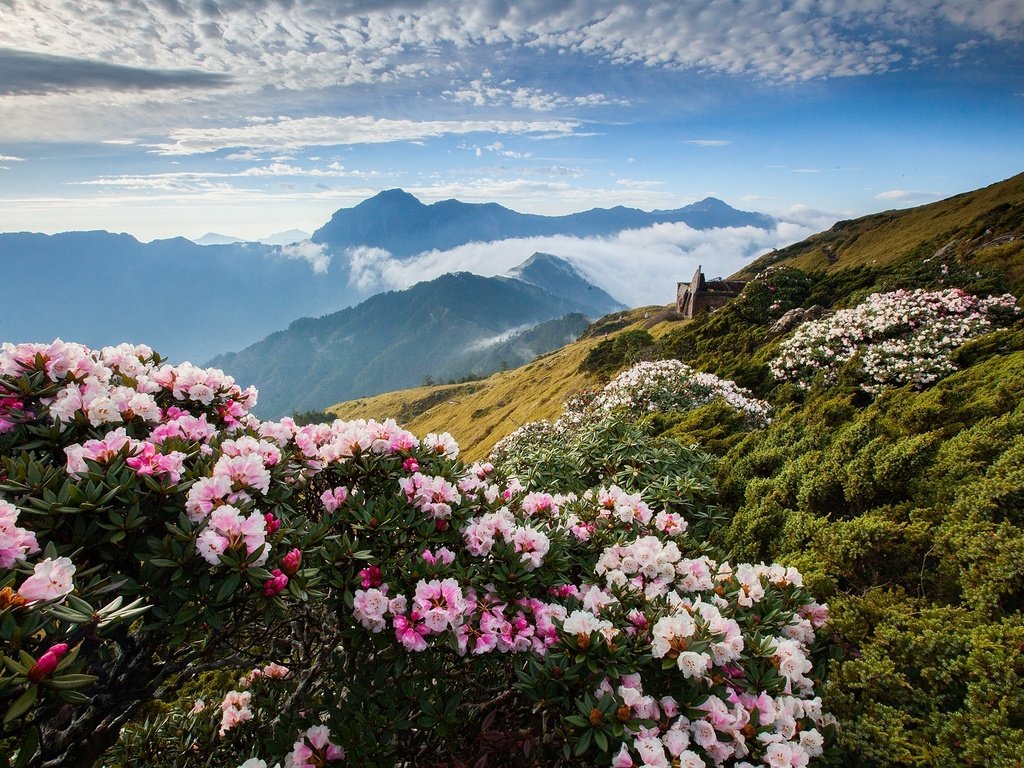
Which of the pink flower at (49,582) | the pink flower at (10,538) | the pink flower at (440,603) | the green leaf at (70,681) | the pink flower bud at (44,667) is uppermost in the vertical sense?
the pink flower at (10,538)

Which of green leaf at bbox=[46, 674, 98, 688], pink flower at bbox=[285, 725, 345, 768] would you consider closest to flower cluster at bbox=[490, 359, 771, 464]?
pink flower at bbox=[285, 725, 345, 768]

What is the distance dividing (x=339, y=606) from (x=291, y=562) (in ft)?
2.51

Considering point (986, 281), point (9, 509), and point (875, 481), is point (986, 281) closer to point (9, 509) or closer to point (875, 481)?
point (875, 481)

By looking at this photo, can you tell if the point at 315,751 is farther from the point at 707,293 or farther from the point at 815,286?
the point at 707,293

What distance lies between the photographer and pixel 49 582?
248 centimetres

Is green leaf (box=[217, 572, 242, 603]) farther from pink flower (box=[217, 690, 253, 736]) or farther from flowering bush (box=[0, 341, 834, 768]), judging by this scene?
pink flower (box=[217, 690, 253, 736])

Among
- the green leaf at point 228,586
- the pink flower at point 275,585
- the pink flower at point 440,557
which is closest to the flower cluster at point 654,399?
the pink flower at point 440,557

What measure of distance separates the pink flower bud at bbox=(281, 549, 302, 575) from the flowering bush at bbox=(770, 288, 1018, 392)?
41.5ft

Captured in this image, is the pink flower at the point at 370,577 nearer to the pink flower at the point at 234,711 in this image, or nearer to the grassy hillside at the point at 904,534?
the pink flower at the point at 234,711

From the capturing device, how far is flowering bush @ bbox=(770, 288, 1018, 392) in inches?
473

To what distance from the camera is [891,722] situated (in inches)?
138

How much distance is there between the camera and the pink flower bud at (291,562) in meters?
3.33

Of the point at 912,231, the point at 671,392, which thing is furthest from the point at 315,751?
the point at 912,231

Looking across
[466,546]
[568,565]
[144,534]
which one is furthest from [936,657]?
[144,534]
